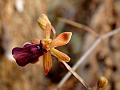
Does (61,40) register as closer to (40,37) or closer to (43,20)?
(43,20)

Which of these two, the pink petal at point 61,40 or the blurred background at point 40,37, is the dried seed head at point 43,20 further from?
the blurred background at point 40,37

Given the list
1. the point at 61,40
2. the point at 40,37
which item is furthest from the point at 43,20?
the point at 40,37

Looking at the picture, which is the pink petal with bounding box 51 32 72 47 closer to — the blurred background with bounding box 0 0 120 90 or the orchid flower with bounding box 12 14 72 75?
the orchid flower with bounding box 12 14 72 75

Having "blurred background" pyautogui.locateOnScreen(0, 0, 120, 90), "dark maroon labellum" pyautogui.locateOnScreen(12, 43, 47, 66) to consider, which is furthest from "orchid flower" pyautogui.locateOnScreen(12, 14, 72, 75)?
"blurred background" pyautogui.locateOnScreen(0, 0, 120, 90)

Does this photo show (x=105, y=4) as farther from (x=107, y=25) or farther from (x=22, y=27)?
(x=22, y=27)

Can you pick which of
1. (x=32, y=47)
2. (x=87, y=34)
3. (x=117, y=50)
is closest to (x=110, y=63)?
(x=117, y=50)
